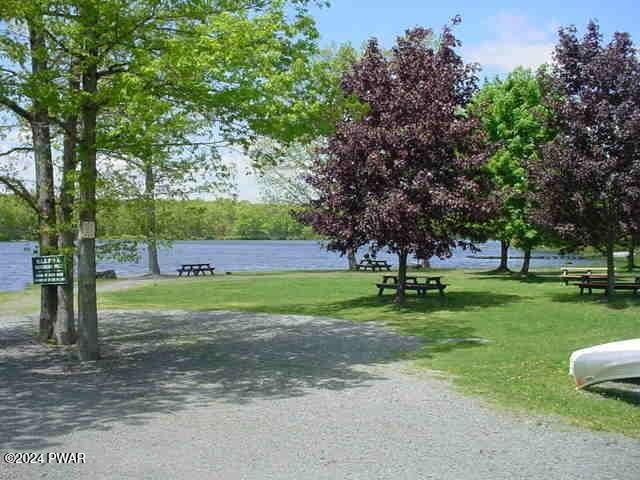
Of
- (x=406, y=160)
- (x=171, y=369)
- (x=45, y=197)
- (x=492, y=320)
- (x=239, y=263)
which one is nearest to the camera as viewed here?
(x=171, y=369)

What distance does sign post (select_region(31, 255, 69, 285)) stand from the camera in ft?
38.2

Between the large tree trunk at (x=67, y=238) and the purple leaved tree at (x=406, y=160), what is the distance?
753cm

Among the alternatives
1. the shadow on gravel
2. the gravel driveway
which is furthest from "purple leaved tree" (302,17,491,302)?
the gravel driveway

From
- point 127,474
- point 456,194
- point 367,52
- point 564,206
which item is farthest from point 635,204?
point 127,474

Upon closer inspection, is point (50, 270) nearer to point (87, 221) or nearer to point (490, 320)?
point (87, 221)

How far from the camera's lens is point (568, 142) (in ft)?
62.1

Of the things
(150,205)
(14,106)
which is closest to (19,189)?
(14,106)

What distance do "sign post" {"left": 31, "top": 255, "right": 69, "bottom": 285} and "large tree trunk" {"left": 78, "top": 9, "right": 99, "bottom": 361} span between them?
0.88 m

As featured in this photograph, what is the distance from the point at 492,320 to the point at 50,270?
9351 millimetres

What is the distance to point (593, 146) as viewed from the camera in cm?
1862

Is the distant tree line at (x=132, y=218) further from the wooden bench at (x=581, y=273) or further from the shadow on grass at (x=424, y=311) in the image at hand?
the wooden bench at (x=581, y=273)

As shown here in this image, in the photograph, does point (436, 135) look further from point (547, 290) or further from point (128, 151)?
point (128, 151)

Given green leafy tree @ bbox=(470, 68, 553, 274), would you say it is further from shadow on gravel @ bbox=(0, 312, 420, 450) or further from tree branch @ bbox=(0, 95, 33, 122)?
tree branch @ bbox=(0, 95, 33, 122)

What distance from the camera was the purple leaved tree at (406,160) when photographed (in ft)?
58.8
